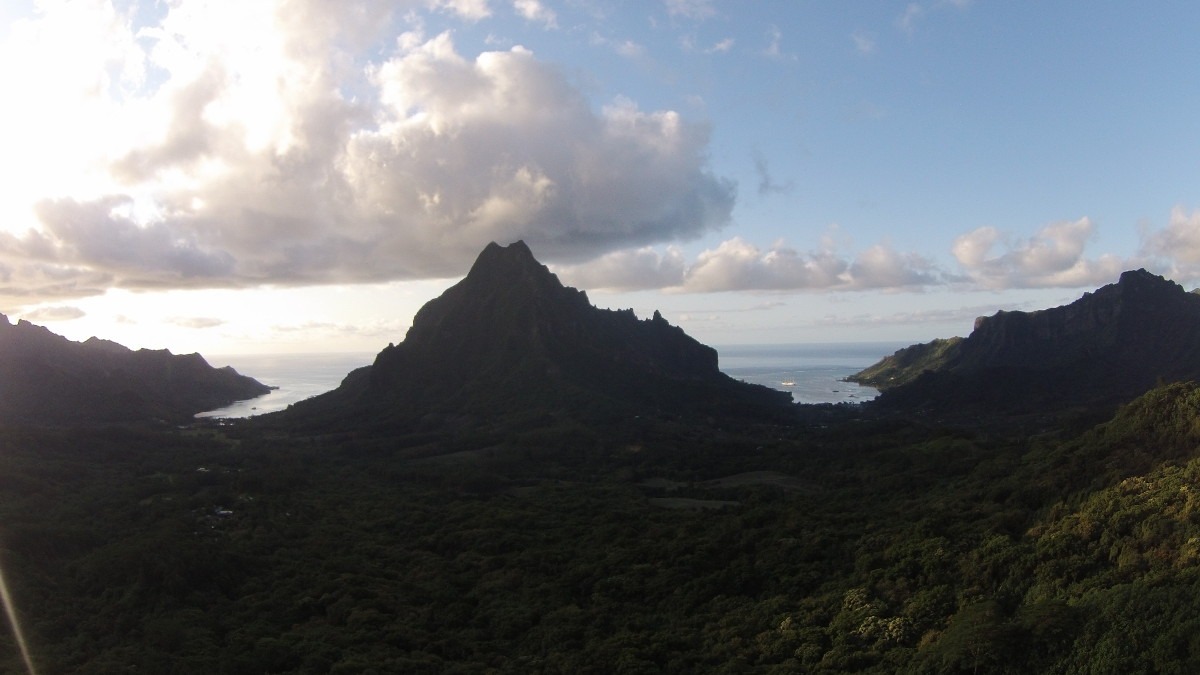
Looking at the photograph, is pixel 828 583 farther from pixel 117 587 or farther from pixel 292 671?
pixel 117 587

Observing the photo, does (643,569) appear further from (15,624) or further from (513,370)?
(513,370)

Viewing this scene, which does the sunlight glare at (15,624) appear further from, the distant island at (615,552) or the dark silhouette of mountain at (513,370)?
the dark silhouette of mountain at (513,370)

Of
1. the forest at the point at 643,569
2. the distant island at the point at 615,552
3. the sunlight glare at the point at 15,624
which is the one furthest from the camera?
the sunlight glare at the point at 15,624

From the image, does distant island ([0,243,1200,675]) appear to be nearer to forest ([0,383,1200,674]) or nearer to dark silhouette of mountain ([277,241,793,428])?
forest ([0,383,1200,674])

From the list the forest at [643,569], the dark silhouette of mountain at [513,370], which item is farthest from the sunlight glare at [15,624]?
the dark silhouette of mountain at [513,370]

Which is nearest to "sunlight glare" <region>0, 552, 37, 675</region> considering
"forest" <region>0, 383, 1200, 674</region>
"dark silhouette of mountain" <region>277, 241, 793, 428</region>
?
"forest" <region>0, 383, 1200, 674</region>

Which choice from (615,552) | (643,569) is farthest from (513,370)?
(643,569)
